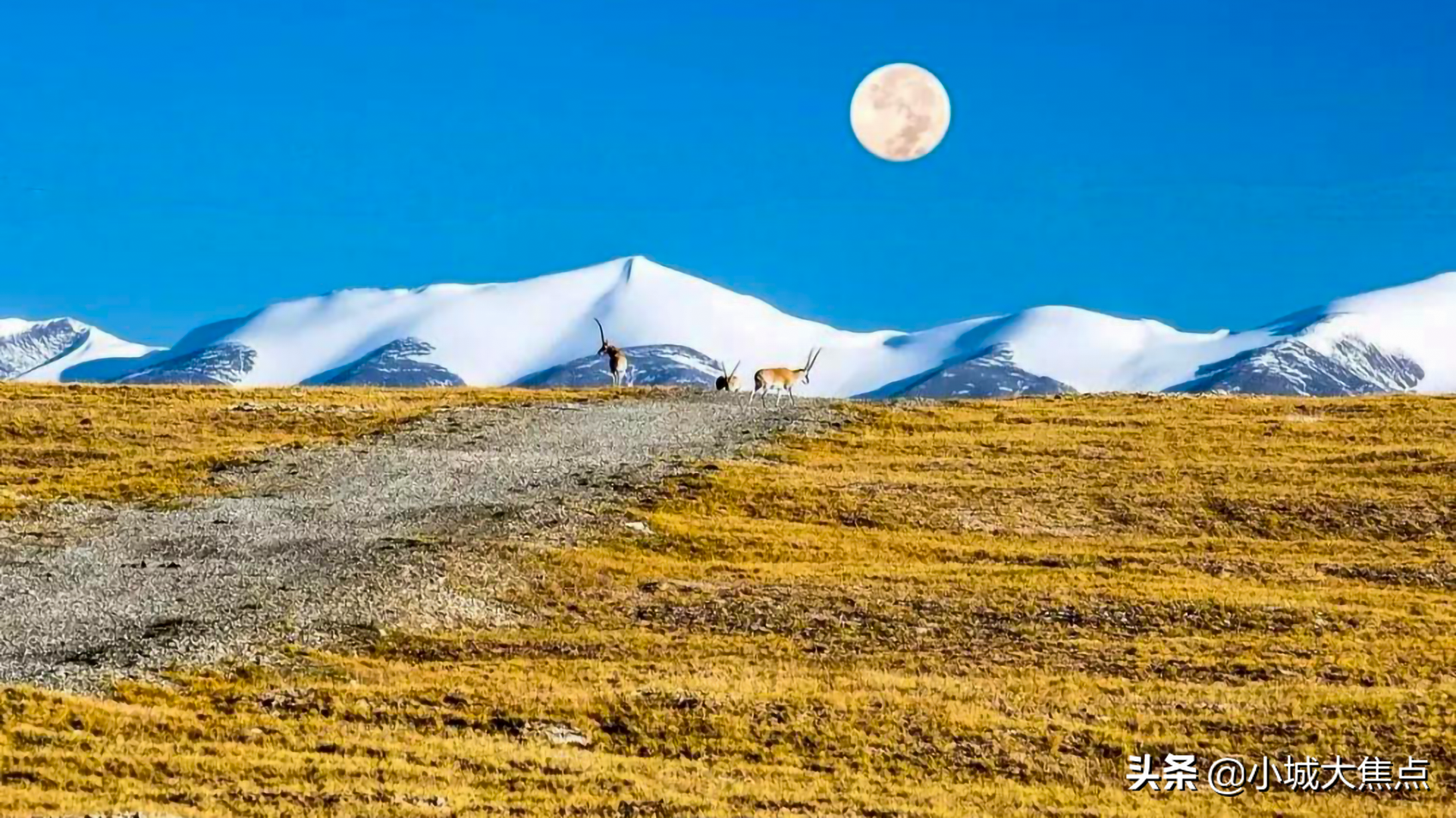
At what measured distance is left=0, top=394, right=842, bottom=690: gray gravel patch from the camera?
2673 centimetres

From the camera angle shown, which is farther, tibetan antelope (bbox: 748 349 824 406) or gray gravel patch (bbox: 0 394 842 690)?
tibetan antelope (bbox: 748 349 824 406)

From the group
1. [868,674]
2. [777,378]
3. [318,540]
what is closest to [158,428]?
[777,378]

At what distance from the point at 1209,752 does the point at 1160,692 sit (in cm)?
312

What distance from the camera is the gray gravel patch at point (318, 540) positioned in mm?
26734

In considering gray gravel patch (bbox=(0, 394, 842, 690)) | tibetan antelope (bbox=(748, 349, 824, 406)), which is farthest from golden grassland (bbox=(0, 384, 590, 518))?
tibetan antelope (bbox=(748, 349, 824, 406))

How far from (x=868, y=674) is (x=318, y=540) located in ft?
47.4

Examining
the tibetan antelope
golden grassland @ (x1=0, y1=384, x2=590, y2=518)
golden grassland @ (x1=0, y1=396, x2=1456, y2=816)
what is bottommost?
golden grassland @ (x1=0, y1=396, x2=1456, y2=816)

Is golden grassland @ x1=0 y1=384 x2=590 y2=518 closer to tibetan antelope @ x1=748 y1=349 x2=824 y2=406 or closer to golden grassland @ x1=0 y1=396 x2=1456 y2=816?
tibetan antelope @ x1=748 y1=349 x2=824 y2=406

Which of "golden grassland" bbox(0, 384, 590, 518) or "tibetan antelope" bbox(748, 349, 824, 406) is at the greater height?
"tibetan antelope" bbox(748, 349, 824, 406)

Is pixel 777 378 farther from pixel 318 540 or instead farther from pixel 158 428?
pixel 318 540

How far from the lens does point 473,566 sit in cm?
3325

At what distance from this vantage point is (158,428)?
5603 cm

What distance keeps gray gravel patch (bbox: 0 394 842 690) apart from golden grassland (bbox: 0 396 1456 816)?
1.58 m

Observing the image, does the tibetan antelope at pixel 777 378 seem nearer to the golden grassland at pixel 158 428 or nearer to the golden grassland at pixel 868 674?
the golden grassland at pixel 158 428
